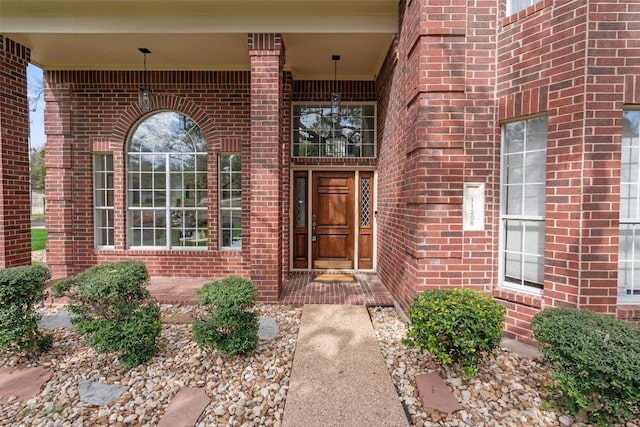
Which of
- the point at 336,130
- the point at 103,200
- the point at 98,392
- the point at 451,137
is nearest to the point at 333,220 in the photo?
the point at 336,130

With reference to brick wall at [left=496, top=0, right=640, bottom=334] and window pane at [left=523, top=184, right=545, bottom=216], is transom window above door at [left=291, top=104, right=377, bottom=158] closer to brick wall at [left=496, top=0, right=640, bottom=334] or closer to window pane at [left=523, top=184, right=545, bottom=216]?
window pane at [left=523, top=184, right=545, bottom=216]

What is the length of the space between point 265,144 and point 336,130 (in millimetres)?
2046

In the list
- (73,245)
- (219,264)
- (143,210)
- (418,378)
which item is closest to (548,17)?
(418,378)

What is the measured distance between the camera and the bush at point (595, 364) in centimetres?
191

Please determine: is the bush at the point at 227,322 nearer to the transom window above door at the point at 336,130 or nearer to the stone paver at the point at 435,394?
the stone paver at the point at 435,394

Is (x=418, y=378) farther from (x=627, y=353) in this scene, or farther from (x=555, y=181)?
(x=555, y=181)

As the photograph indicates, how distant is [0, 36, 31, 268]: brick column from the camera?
4391 mm

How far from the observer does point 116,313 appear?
113 inches

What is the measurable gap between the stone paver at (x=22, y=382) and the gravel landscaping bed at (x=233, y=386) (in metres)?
0.07

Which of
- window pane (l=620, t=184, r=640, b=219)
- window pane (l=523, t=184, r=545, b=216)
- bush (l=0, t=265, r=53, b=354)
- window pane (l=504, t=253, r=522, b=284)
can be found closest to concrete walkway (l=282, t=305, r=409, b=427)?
window pane (l=504, t=253, r=522, b=284)

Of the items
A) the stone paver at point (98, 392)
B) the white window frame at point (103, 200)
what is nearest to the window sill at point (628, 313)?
the stone paver at point (98, 392)

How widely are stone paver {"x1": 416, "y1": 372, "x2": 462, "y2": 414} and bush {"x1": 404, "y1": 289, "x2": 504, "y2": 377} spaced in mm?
195

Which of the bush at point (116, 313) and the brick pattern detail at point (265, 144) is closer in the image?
the bush at point (116, 313)

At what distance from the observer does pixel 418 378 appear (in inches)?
103
